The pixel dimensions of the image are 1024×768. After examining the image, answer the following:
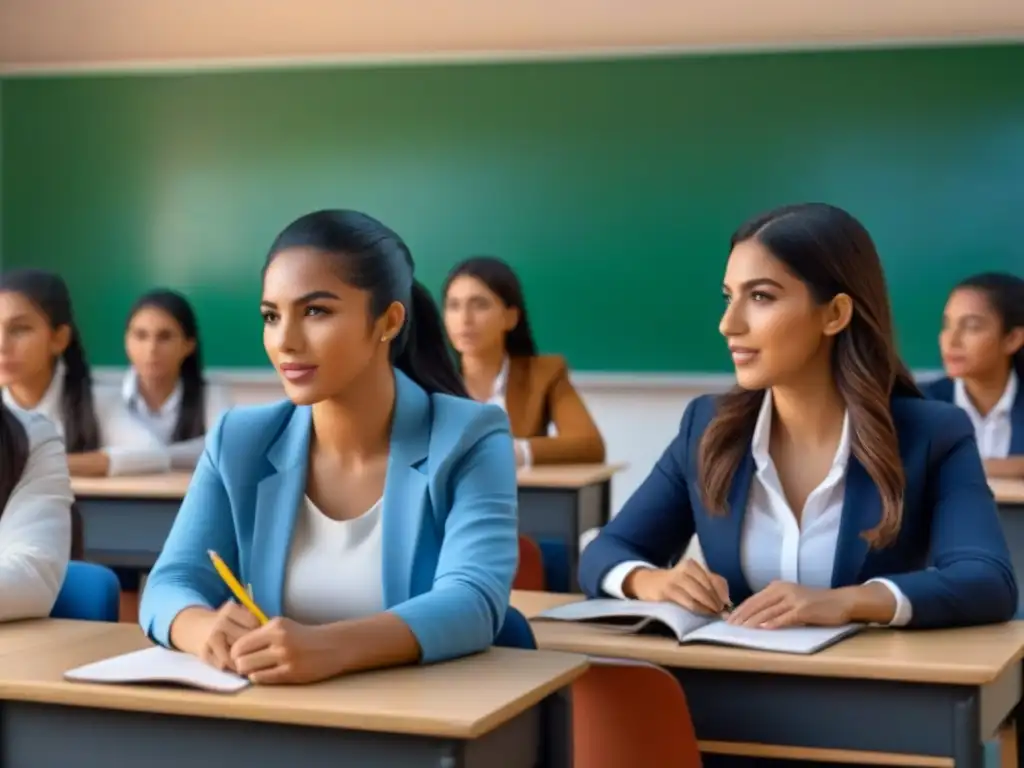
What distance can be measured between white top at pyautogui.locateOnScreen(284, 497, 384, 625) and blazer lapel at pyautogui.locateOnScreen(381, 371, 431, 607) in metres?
0.02

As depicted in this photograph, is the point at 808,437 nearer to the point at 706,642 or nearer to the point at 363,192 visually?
the point at 706,642

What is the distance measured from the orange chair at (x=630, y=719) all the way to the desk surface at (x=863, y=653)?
9 cm

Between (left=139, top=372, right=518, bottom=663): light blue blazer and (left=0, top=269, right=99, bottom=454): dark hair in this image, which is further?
(left=0, top=269, right=99, bottom=454): dark hair

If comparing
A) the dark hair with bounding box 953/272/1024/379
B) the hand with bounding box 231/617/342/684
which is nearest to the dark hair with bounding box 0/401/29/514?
the hand with bounding box 231/617/342/684

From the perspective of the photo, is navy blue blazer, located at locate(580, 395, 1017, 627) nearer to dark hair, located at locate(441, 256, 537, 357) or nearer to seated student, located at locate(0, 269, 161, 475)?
seated student, located at locate(0, 269, 161, 475)

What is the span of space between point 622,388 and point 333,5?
6.53ft

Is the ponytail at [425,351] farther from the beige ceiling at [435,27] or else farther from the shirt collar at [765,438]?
the beige ceiling at [435,27]

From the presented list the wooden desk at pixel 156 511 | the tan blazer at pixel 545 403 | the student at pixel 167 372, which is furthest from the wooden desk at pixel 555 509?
the student at pixel 167 372

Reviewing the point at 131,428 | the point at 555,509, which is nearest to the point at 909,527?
the point at 555,509

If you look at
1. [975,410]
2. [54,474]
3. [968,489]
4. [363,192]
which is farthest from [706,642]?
[363,192]

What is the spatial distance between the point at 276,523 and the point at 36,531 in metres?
0.53

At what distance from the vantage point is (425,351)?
240 cm

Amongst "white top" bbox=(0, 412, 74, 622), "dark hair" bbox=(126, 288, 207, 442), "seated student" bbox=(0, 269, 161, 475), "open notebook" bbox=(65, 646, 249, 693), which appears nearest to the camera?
"open notebook" bbox=(65, 646, 249, 693)

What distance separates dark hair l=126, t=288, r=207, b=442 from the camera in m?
5.16
